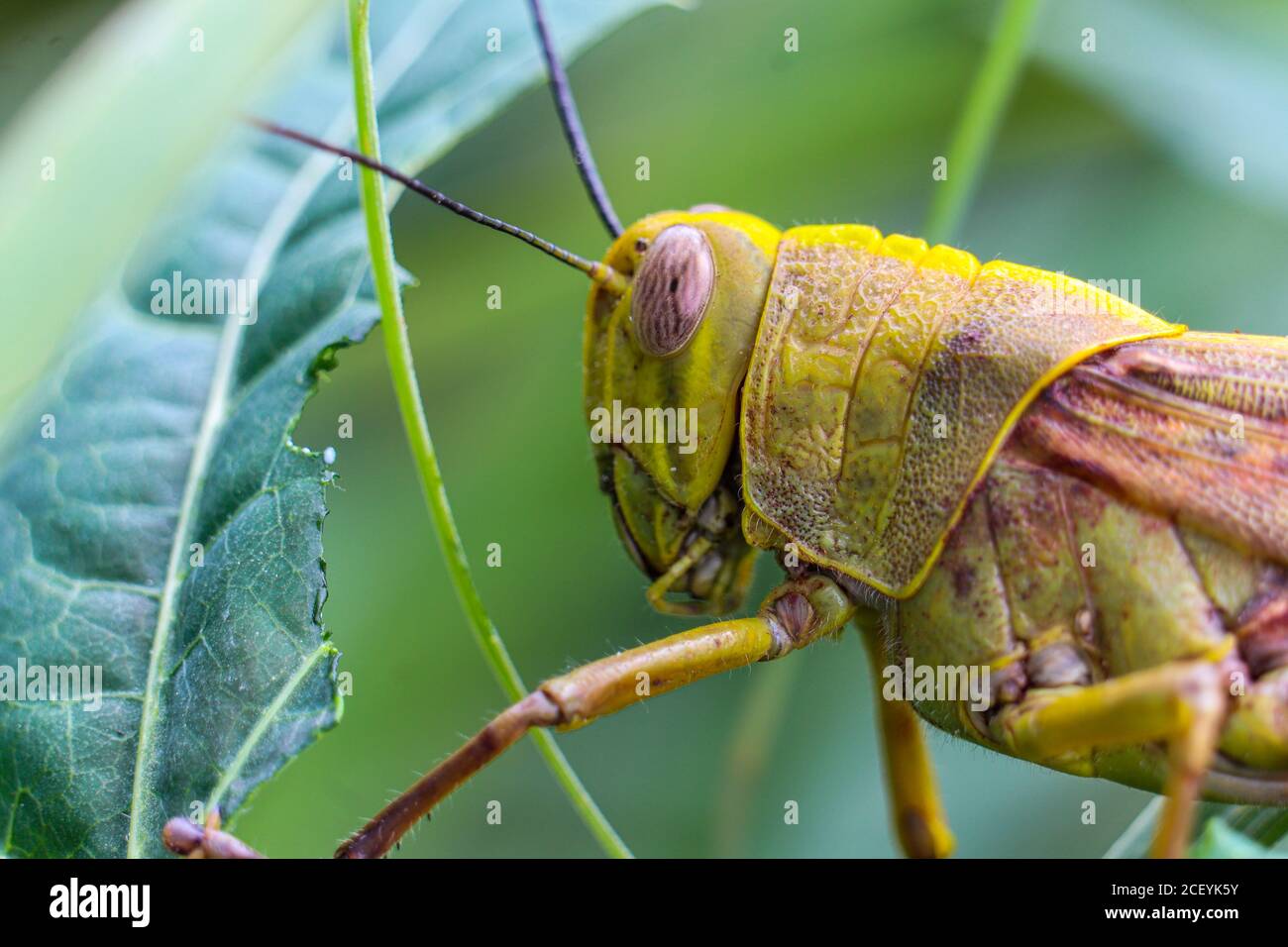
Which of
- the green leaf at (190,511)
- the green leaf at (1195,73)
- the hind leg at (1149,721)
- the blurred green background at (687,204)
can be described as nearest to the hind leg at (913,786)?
the blurred green background at (687,204)

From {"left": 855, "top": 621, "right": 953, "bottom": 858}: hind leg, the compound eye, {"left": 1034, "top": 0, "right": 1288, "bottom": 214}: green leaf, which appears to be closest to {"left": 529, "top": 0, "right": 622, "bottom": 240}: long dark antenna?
the compound eye

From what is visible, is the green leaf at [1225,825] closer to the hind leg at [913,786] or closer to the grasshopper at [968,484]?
the grasshopper at [968,484]

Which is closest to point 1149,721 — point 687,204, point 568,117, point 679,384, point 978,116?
point 679,384

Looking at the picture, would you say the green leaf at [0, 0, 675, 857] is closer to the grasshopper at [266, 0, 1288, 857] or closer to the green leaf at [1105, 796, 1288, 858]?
the grasshopper at [266, 0, 1288, 857]

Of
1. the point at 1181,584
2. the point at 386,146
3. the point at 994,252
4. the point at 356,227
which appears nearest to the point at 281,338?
the point at 356,227

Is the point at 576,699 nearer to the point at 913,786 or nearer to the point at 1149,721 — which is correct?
the point at 1149,721

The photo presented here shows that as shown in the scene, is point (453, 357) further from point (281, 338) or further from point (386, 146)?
point (281, 338)
